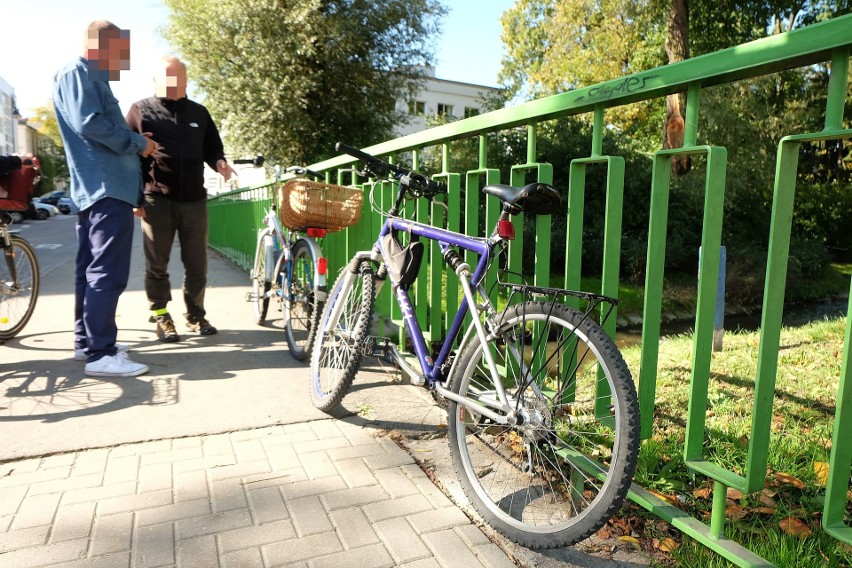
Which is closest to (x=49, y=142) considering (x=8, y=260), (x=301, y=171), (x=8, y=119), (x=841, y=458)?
(x=8, y=119)

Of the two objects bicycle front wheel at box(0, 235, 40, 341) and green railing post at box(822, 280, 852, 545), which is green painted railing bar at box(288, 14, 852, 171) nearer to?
green railing post at box(822, 280, 852, 545)

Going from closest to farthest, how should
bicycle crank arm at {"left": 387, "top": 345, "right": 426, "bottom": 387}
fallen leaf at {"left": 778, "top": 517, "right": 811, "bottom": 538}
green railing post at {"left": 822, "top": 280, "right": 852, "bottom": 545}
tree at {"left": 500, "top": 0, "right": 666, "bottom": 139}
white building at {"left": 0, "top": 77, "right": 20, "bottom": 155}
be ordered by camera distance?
green railing post at {"left": 822, "top": 280, "right": 852, "bottom": 545} → fallen leaf at {"left": 778, "top": 517, "right": 811, "bottom": 538} → bicycle crank arm at {"left": 387, "top": 345, "right": 426, "bottom": 387} → tree at {"left": 500, "top": 0, "right": 666, "bottom": 139} → white building at {"left": 0, "top": 77, "right": 20, "bottom": 155}

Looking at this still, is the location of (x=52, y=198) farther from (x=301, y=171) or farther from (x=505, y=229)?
(x=505, y=229)

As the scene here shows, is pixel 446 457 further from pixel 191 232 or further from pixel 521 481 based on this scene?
pixel 191 232

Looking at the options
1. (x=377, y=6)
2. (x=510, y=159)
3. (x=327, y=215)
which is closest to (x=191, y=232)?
(x=327, y=215)

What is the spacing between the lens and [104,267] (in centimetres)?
387

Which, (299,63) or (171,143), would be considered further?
(299,63)

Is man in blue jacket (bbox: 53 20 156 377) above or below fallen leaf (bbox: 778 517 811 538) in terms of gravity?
above

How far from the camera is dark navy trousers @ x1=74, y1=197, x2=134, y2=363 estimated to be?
384 centimetres

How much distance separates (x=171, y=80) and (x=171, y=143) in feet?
1.51

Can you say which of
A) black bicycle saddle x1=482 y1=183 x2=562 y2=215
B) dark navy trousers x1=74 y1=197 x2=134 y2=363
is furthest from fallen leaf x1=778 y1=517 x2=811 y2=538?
dark navy trousers x1=74 y1=197 x2=134 y2=363

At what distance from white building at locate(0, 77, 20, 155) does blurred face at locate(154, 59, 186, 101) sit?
76128 mm

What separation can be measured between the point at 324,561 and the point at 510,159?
45.6 ft

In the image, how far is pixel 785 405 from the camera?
371 centimetres
